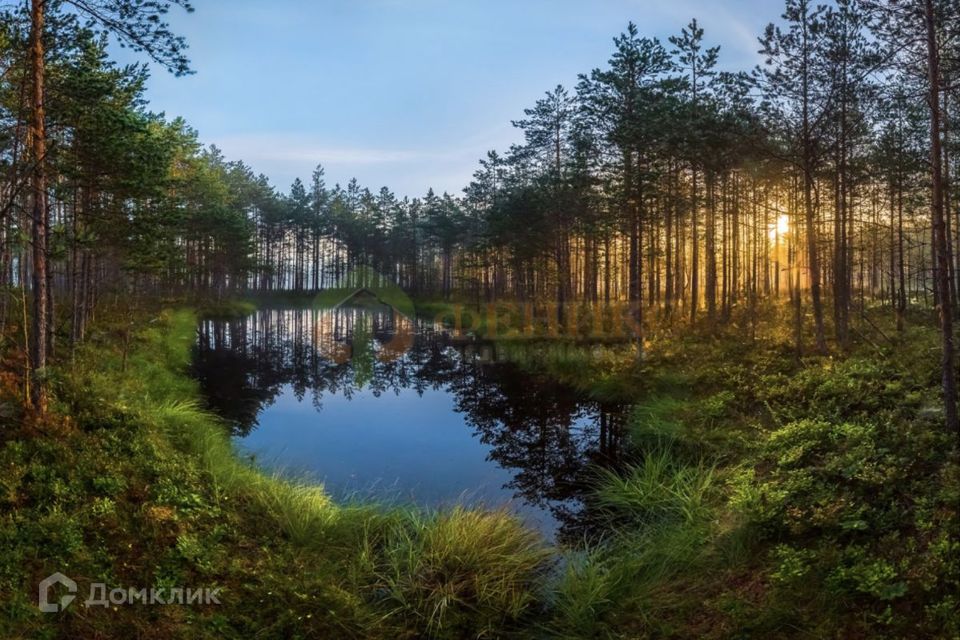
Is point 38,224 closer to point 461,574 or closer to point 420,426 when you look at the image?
point 461,574

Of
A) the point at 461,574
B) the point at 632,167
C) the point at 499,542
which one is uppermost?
the point at 632,167

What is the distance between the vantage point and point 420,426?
1512 cm

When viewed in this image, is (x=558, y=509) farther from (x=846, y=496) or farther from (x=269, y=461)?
(x=269, y=461)

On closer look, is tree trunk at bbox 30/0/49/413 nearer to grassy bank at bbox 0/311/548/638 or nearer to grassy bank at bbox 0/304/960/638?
grassy bank at bbox 0/304/960/638

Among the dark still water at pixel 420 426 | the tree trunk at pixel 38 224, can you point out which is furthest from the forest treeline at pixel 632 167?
the dark still water at pixel 420 426

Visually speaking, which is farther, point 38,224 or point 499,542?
point 38,224

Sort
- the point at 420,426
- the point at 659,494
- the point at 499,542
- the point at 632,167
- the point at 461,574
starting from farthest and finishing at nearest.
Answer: the point at 632,167
the point at 420,426
the point at 659,494
the point at 499,542
the point at 461,574

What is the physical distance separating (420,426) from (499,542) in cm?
831

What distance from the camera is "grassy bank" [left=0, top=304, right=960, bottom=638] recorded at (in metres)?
5.15

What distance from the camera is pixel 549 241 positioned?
35.4 metres

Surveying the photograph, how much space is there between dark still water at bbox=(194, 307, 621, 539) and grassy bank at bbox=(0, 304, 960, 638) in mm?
1474

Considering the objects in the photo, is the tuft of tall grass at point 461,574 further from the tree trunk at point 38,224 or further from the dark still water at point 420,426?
the tree trunk at point 38,224

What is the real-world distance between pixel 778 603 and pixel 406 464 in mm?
7996

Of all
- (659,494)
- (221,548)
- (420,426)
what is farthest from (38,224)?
(659,494)
